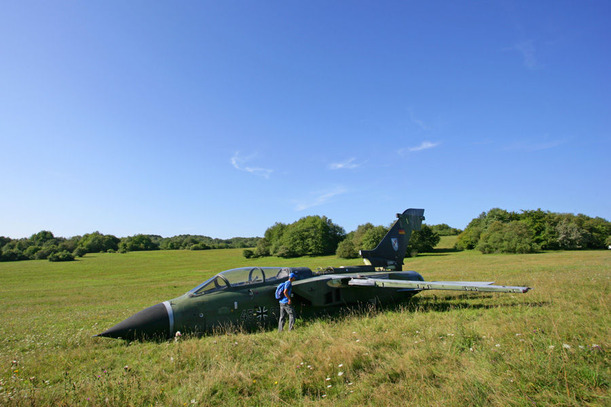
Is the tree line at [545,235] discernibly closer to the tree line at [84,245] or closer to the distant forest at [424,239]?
the distant forest at [424,239]

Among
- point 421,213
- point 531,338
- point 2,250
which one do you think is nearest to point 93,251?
point 2,250

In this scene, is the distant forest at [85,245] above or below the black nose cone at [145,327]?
above

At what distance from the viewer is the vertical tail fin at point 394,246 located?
14.7 meters

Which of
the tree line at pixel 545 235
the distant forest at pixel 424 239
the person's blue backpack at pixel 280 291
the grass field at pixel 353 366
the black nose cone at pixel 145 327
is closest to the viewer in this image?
the grass field at pixel 353 366

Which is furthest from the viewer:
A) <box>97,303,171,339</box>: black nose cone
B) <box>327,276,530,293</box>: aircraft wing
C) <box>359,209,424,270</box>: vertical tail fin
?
<box>359,209,424,270</box>: vertical tail fin

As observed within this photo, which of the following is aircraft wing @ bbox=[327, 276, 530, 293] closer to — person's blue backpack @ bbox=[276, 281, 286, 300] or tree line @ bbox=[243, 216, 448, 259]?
person's blue backpack @ bbox=[276, 281, 286, 300]

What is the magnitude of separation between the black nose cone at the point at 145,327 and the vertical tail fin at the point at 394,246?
29.3 feet

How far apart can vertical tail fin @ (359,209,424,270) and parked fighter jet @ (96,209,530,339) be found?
238cm

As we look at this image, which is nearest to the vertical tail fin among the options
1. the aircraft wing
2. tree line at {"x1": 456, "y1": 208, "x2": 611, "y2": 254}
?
the aircraft wing

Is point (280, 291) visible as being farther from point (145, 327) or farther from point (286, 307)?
point (145, 327)

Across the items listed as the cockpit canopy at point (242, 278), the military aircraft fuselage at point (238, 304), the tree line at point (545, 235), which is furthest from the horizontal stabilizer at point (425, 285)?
the tree line at point (545, 235)

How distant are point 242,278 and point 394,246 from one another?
8554 millimetres

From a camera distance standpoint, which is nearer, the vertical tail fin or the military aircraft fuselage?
the military aircraft fuselage

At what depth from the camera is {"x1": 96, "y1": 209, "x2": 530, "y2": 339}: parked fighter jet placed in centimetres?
841
